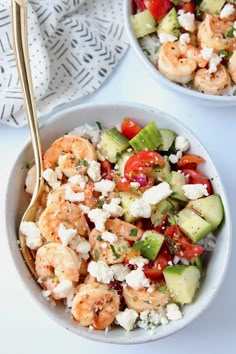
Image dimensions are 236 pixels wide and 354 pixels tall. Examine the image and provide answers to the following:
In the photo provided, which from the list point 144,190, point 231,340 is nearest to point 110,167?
point 144,190

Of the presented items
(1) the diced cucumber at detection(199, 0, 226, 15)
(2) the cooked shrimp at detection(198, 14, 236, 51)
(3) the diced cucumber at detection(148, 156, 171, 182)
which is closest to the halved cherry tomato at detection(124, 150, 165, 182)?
(3) the diced cucumber at detection(148, 156, 171, 182)

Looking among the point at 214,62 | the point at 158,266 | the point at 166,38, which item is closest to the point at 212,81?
the point at 214,62

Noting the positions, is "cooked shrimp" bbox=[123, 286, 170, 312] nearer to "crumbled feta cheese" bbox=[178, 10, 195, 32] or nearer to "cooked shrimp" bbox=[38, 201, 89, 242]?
"cooked shrimp" bbox=[38, 201, 89, 242]

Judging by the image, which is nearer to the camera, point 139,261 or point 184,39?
point 139,261

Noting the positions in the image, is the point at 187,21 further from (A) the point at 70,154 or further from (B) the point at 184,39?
(A) the point at 70,154

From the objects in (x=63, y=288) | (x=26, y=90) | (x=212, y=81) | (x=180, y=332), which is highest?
(x=26, y=90)

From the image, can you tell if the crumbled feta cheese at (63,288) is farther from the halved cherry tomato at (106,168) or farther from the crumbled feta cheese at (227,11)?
the crumbled feta cheese at (227,11)
